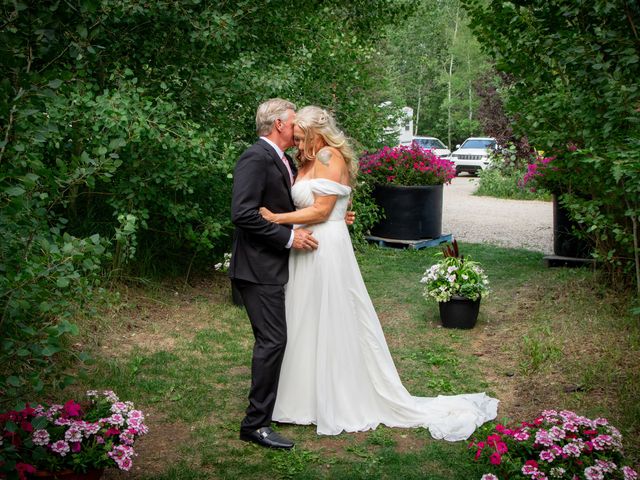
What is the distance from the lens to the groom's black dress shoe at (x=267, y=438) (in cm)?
455

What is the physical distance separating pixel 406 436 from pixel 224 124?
13.9 ft

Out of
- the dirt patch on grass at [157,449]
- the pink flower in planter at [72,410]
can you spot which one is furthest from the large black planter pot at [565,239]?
the pink flower in planter at [72,410]

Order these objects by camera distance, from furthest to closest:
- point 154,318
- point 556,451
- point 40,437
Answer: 1. point 154,318
2. point 556,451
3. point 40,437

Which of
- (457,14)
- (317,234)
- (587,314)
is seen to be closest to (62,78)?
(317,234)

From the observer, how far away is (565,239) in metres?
10.2

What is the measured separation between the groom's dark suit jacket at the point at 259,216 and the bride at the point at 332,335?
8.1 inches

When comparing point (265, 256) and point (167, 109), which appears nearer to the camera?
point (265, 256)

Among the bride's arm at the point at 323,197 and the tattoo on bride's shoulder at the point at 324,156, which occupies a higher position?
the tattoo on bride's shoulder at the point at 324,156

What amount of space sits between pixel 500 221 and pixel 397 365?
10628 mm

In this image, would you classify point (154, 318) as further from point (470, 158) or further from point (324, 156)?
point (470, 158)

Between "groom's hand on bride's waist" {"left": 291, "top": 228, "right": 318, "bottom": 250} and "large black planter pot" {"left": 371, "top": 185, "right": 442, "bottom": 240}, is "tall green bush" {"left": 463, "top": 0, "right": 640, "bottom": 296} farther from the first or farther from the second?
"large black planter pot" {"left": 371, "top": 185, "right": 442, "bottom": 240}

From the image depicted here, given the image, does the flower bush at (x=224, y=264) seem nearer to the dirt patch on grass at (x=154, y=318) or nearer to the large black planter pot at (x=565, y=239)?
the dirt patch on grass at (x=154, y=318)

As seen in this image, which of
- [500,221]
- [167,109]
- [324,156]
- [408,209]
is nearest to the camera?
[324,156]

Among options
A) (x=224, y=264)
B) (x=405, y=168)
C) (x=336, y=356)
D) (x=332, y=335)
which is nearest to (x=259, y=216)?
(x=332, y=335)
